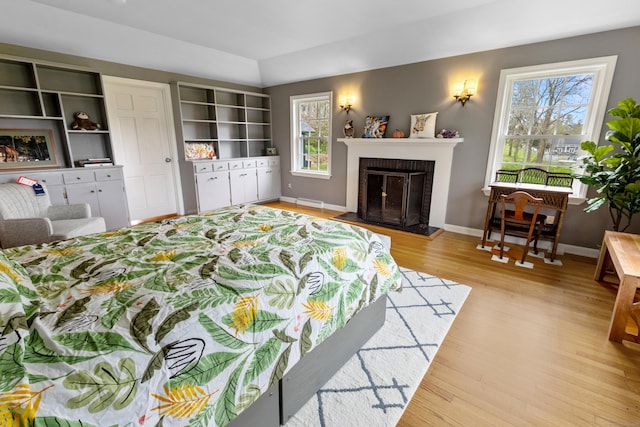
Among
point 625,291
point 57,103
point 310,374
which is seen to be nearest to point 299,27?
point 57,103

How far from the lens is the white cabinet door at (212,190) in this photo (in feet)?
16.1

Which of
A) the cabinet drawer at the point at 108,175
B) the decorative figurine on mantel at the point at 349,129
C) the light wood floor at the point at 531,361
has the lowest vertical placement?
the light wood floor at the point at 531,361

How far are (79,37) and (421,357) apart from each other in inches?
194

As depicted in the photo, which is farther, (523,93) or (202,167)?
(202,167)

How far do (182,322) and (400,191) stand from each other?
3.75 m

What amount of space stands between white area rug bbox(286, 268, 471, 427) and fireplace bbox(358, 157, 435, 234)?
1.87 meters

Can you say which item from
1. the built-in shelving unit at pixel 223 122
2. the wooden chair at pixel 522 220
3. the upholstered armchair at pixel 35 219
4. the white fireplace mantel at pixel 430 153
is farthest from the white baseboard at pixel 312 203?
the upholstered armchair at pixel 35 219

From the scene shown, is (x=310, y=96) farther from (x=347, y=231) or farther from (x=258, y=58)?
(x=347, y=231)

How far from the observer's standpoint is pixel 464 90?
3768 millimetres

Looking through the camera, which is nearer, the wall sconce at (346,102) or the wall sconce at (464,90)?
the wall sconce at (464,90)

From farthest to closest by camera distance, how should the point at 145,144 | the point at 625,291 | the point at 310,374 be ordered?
the point at 145,144
the point at 625,291
the point at 310,374

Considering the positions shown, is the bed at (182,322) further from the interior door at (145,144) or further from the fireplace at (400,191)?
the interior door at (145,144)

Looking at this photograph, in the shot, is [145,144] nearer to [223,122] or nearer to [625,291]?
[223,122]

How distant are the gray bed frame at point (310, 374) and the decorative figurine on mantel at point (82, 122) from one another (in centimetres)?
425
